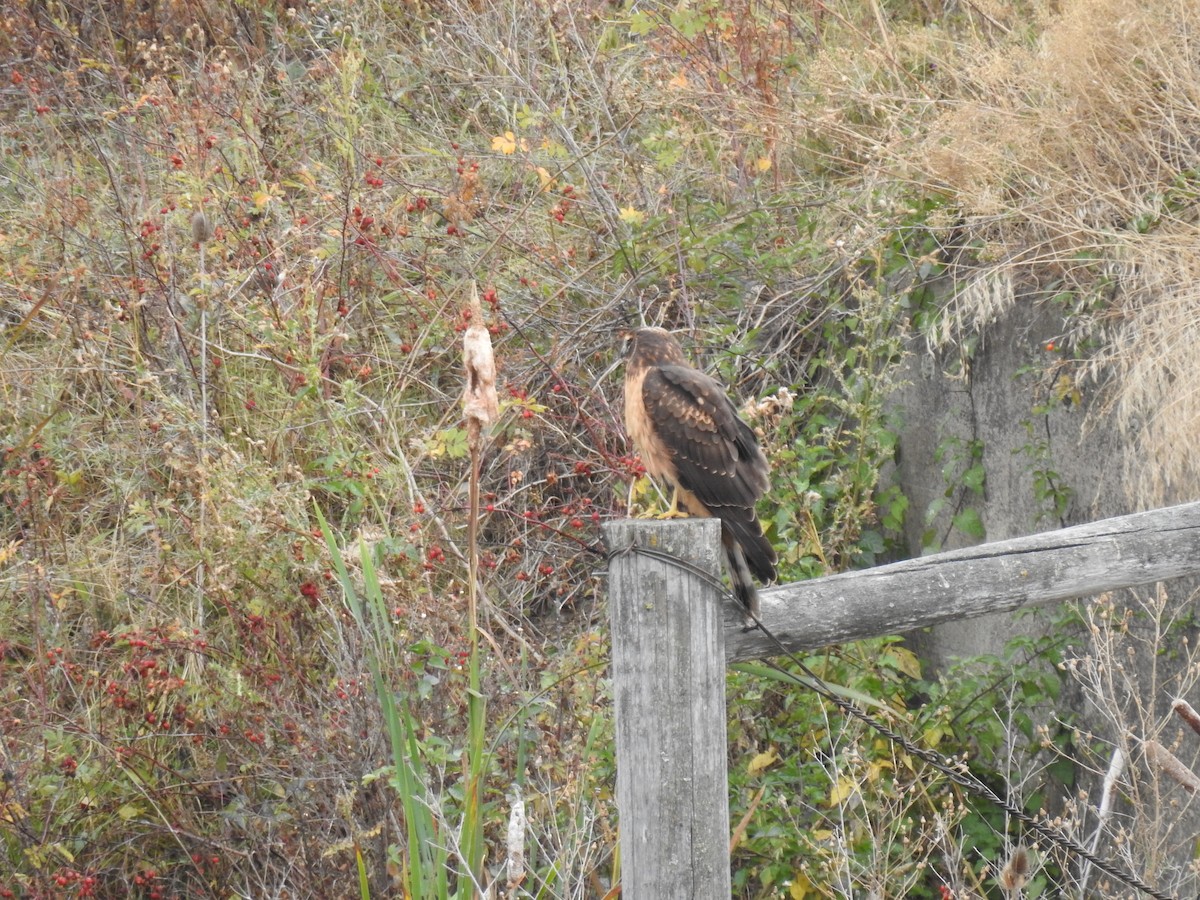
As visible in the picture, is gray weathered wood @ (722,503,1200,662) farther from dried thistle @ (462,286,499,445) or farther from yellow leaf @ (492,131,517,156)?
yellow leaf @ (492,131,517,156)

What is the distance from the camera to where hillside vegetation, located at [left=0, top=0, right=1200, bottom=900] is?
3750 mm

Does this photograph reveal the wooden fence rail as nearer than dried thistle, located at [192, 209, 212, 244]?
Yes

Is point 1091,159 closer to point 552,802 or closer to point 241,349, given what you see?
point 552,802

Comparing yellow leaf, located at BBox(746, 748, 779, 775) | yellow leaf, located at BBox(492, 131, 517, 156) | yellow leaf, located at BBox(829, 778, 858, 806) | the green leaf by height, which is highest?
yellow leaf, located at BBox(492, 131, 517, 156)

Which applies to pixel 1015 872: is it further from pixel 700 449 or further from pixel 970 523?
pixel 970 523

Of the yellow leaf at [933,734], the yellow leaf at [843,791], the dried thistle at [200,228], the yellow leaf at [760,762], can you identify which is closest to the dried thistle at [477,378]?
Answer: the yellow leaf at [843,791]

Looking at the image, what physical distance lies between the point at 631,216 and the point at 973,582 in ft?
10.5

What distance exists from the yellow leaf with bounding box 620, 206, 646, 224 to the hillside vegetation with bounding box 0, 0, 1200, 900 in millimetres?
58

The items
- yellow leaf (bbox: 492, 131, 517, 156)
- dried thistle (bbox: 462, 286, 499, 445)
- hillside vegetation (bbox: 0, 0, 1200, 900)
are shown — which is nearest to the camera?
dried thistle (bbox: 462, 286, 499, 445)

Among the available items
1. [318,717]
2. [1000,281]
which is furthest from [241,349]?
[1000,281]

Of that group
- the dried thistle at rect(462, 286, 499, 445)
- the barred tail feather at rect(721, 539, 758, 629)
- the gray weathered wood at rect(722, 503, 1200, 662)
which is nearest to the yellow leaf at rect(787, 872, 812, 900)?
the barred tail feather at rect(721, 539, 758, 629)

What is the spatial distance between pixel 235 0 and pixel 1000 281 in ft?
16.5

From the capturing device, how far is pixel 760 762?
13.0 feet

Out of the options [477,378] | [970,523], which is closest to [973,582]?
[477,378]
